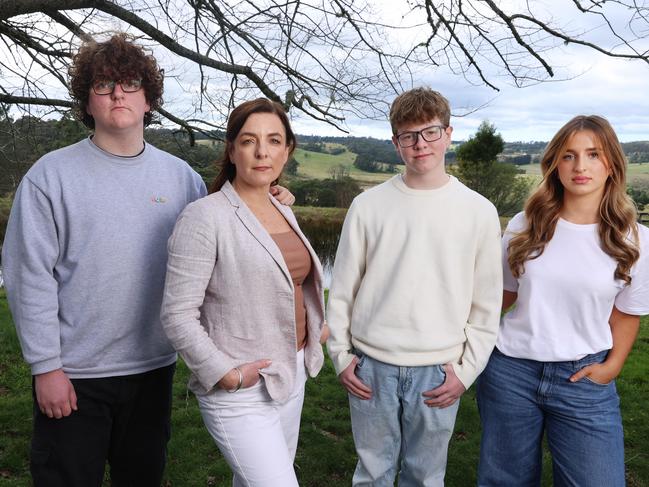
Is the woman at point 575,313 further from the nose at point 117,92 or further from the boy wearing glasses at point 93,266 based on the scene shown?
the nose at point 117,92

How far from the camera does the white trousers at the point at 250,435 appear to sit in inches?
79.3

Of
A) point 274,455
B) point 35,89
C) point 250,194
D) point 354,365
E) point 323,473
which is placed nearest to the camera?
point 274,455

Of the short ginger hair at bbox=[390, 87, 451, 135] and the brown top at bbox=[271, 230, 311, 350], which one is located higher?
the short ginger hair at bbox=[390, 87, 451, 135]

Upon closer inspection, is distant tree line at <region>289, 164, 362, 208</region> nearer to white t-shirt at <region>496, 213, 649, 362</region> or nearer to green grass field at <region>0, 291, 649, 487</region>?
green grass field at <region>0, 291, 649, 487</region>

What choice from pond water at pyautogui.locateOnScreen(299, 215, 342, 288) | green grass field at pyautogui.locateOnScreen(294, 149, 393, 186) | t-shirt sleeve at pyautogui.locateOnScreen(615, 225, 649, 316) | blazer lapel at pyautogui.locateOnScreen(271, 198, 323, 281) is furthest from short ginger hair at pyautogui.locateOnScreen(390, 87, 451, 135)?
green grass field at pyautogui.locateOnScreen(294, 149, 393, 186)

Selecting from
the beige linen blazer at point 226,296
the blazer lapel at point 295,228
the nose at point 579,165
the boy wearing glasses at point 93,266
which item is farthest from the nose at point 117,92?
the nose at point 579,165

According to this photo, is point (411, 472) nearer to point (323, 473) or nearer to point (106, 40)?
point (323, 473)

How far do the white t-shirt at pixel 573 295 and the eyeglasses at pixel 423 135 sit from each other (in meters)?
0.59

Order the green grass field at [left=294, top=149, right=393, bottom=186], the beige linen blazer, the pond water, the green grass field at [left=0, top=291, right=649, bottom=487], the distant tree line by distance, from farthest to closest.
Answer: the green grass field at [left=294, top=149, right=393, bottom=186] → the distant tree line → the pond water → the green grass field at [left=0, top=291, right=649, bottom=487] → the beige linen blazer

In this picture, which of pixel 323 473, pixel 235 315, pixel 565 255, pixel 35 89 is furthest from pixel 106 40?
Answer: pixel 35 89

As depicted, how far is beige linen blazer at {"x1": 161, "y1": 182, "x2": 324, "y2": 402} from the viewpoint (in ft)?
6.40

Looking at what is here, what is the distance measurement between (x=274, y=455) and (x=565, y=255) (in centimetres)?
129

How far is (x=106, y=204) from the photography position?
6.98 ft

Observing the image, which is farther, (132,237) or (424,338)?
(424,338)
